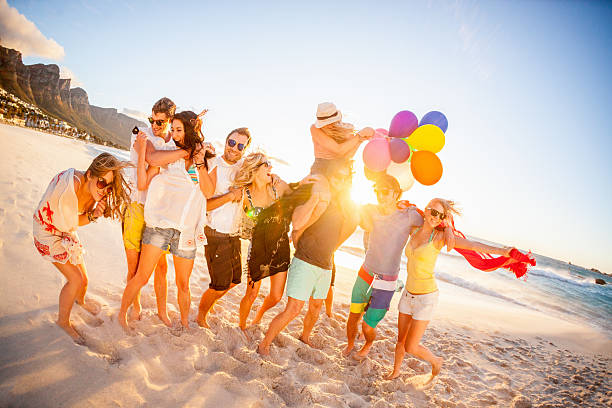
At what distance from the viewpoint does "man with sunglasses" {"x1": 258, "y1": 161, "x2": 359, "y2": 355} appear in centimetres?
303

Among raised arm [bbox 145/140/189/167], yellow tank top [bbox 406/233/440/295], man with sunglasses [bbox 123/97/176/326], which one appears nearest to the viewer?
raised arm [bbox 145/140/189/167]

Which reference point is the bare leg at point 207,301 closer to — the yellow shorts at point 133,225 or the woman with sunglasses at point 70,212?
the yellow shorts at point 133,225

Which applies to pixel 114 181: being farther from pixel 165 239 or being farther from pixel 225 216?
pixel 225 216

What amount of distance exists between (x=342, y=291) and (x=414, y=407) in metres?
3.58

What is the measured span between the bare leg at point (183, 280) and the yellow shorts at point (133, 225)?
19.2 inches

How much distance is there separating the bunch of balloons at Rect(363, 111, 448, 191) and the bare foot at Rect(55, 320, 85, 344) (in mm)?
3527

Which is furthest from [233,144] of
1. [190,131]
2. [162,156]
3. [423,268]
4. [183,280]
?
[423,268]

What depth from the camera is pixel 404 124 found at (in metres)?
3.75

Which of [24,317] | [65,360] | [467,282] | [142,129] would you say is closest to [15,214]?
[24,317]

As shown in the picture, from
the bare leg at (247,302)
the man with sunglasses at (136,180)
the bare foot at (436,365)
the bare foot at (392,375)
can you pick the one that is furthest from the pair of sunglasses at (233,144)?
the bare foot at (436,365)

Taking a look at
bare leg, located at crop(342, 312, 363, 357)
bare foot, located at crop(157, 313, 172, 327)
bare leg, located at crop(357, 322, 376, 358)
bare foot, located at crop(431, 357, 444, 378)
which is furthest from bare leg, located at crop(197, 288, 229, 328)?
bare foot, located at crop(431, 357, 444, 378)

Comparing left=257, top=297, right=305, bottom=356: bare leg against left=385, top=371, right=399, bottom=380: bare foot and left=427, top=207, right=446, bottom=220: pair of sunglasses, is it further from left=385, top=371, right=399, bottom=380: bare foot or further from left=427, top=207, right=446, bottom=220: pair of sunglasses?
left=427, top=207, right=446, bottom=220: pair of sunglasses

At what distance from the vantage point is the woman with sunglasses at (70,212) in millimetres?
2461

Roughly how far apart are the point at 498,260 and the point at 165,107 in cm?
426
